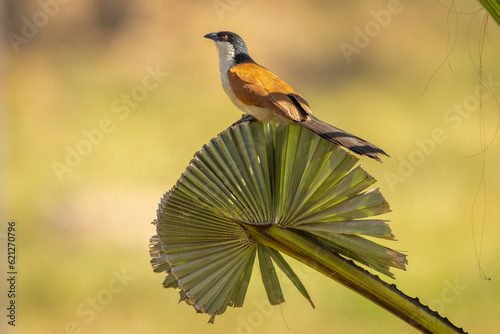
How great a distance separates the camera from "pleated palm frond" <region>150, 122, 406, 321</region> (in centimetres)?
83

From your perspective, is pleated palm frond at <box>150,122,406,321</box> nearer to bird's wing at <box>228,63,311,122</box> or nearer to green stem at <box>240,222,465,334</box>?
green stem at <box>240,222,465,334</box>

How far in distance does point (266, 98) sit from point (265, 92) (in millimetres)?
48

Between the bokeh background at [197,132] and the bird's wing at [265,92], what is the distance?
64.0 inches

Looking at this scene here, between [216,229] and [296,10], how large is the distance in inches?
191

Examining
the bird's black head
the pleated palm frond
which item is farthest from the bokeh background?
the pleated palm frond

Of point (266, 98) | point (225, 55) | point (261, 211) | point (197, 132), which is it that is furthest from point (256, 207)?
point (197, 132)

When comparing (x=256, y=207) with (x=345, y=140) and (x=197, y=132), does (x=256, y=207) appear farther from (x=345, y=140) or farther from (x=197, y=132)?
(x=197, y=132)

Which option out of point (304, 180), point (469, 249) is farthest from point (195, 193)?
point (469, 249)

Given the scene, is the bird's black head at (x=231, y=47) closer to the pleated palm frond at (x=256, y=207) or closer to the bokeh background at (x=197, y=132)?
the pleated palm frond at (x=256, y=207)

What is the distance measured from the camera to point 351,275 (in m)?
0.78

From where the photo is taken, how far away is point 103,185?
159 inches

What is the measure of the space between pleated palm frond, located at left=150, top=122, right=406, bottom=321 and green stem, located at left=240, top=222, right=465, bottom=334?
0.02 meters

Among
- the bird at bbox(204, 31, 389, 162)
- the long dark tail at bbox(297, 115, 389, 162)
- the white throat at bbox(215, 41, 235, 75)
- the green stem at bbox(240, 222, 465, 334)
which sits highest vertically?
the white throat at bbox(215, 41, 235, 75)

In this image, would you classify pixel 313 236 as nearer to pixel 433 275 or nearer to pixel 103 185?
pixel 433 275
